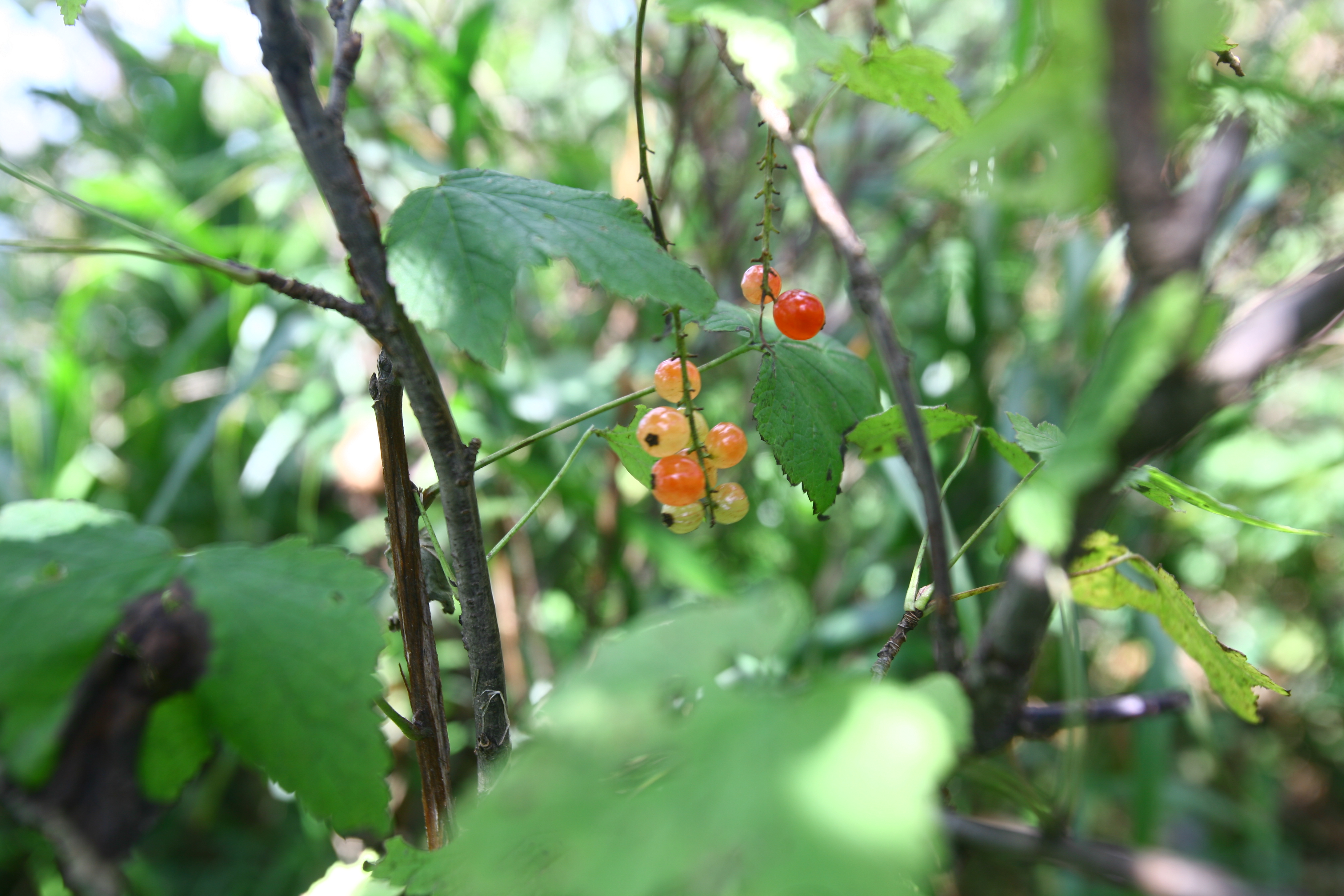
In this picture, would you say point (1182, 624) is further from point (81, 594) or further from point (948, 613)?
point (81, 594)

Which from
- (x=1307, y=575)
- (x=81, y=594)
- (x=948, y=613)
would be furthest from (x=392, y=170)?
(x=1307, y=575)

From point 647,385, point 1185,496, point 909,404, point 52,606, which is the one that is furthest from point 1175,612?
point 647,385

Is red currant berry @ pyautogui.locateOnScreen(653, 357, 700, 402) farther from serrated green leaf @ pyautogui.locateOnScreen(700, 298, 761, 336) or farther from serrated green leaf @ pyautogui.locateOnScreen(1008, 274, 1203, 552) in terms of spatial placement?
serrated green leaf @ pyautogui.locateOnScreen(1008, 274, 1203, 552)

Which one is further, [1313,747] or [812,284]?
[812,284]

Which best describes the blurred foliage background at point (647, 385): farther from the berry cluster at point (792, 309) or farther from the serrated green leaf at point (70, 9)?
the serrated green leaf at point (70, 9)

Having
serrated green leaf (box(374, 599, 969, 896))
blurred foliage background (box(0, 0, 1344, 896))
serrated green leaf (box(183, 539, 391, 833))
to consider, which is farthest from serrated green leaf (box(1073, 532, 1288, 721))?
blurred foliage background (box(0, 0, 1344, 896))

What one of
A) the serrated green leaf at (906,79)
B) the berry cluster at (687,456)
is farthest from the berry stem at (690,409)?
the serrated green leaf at (906,79)

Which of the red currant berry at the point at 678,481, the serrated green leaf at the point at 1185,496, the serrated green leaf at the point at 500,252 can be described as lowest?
the serrated green leaf at the point at 1185,496
